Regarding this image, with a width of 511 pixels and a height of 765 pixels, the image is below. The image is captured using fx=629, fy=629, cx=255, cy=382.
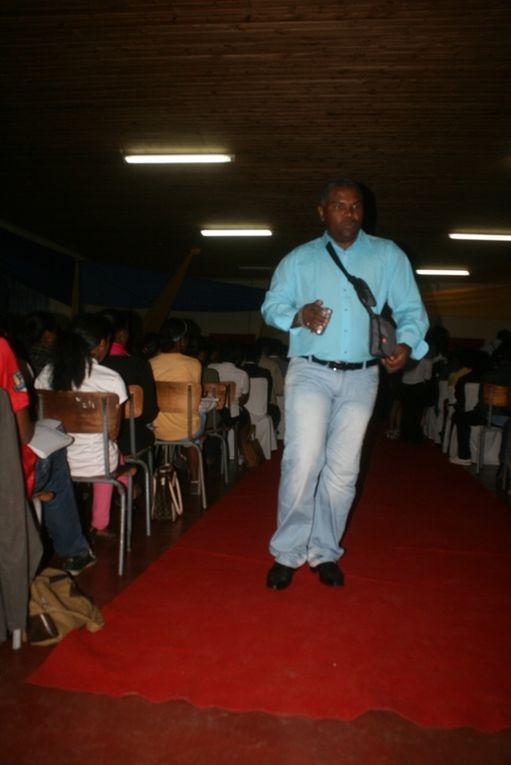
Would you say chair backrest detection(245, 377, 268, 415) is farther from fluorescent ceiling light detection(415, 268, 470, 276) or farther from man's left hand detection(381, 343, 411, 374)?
fluorescent ceiling light detection(415, 268, 470, 276)

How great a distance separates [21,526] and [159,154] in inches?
200

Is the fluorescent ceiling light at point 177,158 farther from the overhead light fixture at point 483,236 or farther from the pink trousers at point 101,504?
the overhead light fixture at point 483,236

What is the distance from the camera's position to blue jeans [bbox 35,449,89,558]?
2.57 meters

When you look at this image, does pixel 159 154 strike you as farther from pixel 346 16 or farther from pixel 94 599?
pixel 94 599

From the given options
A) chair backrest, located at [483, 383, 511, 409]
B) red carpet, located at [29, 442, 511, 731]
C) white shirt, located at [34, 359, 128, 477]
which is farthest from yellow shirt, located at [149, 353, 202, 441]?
chair backrest, located at [483, 383, 511, 409]

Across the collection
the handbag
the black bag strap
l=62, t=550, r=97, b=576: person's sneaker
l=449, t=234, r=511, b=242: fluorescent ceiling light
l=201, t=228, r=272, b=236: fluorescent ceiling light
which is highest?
l=449, t=234, r=511, b=242: fluorescent ceiling light

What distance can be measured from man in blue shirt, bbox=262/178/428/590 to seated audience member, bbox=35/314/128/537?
88 centimetres

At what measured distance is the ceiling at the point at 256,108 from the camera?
12.7ft

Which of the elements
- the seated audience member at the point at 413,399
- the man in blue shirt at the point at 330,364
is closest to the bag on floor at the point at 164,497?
the man in blue shirt at the point at 330,364

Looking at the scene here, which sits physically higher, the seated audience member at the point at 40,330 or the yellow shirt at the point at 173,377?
the seated audience member at the point at 40,330

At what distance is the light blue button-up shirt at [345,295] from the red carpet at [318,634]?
967mm

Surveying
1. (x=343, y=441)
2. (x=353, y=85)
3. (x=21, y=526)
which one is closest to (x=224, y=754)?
(x=21, y=526)

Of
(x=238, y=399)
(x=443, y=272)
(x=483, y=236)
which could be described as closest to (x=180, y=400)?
(x=238, y=399)

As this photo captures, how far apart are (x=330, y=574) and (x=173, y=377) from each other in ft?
6.38
